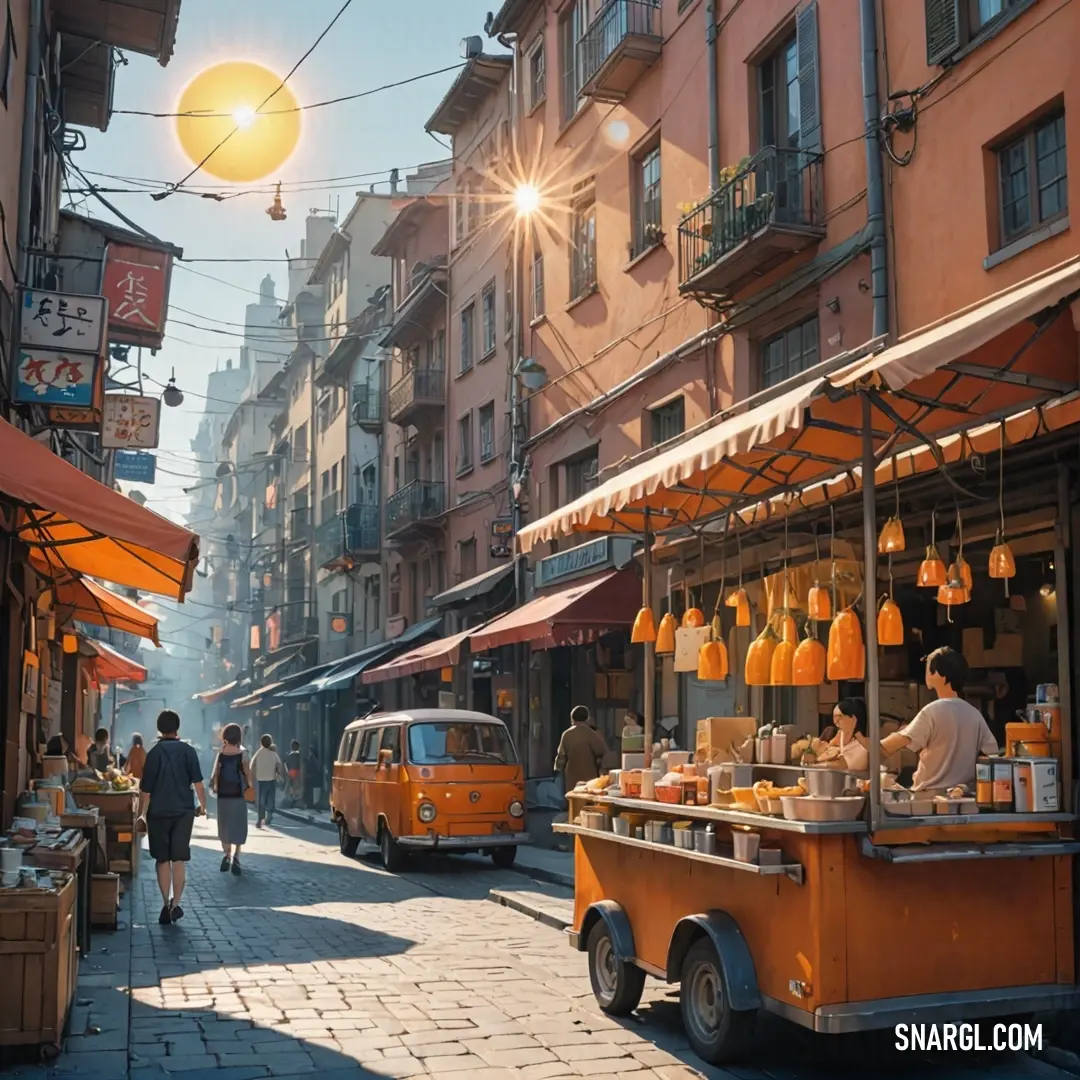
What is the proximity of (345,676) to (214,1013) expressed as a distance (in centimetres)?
2448

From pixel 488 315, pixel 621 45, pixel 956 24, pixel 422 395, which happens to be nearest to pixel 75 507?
pixel 956 24

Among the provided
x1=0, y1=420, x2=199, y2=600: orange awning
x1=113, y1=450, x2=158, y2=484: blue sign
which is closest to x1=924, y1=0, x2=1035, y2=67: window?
x1=0, y1=420, x2=199, y2=600: orange awning

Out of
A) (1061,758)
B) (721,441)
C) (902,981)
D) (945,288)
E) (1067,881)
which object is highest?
(945,288)

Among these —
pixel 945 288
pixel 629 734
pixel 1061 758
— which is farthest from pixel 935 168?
pixel 1061 758

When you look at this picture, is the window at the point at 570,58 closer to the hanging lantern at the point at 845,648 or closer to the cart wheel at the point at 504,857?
the cart wheel at the point at 504,857

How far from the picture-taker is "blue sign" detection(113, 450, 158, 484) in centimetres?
3234

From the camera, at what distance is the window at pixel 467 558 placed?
2958 centimetres

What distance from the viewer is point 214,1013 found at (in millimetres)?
8297

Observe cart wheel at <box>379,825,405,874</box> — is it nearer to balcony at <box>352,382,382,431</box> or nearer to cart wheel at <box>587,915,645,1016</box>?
cart wheel at <box>587,915,645,1016</box>

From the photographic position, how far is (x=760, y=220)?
15.1 metres

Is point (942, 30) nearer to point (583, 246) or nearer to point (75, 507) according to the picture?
point (75, 507)

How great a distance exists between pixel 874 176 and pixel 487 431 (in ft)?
52.0

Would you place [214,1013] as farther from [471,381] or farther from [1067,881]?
[471,381]

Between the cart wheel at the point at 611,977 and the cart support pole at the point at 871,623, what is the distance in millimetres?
2481
